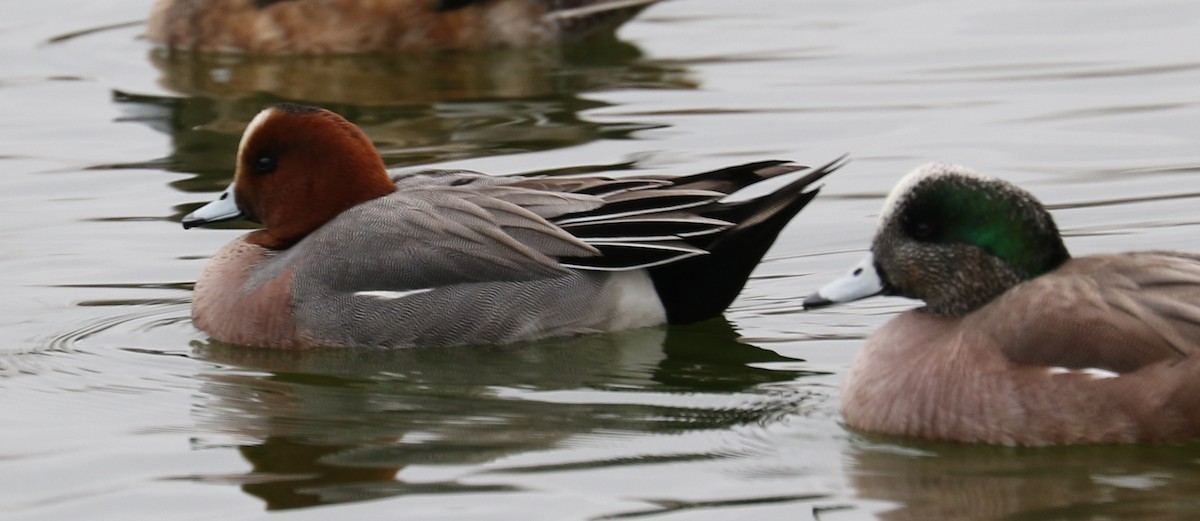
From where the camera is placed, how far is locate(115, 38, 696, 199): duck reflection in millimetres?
10742

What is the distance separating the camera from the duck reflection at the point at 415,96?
35.2 feet

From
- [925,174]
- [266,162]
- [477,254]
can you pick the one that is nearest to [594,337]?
[477,254]

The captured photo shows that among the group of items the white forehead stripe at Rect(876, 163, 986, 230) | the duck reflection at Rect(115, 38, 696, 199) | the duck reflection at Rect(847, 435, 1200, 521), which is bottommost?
the duck reflection at Rect(847, 435, 1200, 521)

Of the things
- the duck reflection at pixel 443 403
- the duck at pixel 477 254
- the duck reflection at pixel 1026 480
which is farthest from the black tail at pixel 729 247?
the duck reflection at pixel 1026 480

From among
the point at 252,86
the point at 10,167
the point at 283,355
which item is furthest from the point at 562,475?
the point at 252,86

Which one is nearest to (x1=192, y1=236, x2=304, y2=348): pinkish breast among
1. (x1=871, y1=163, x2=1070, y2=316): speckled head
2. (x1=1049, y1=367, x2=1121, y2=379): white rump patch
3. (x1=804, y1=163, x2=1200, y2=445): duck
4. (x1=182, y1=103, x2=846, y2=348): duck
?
(x1=182, y1=103, x2=846, y2=348): duck

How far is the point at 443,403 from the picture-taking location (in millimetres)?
6875

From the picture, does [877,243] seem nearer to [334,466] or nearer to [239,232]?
[334,466]

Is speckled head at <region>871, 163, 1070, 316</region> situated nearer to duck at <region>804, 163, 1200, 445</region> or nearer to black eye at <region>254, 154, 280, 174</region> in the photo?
duck at <region>804, 163, 1200, 445</region>

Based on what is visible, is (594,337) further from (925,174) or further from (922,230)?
(925,174)

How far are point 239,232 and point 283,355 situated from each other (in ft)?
7.05

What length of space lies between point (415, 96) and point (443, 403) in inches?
207

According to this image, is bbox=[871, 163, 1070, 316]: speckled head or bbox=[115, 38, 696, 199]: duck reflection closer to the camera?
bbox=[871, 163, 1070, 316]: speckled head

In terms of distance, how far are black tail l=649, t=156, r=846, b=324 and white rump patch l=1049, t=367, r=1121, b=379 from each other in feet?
5.90
